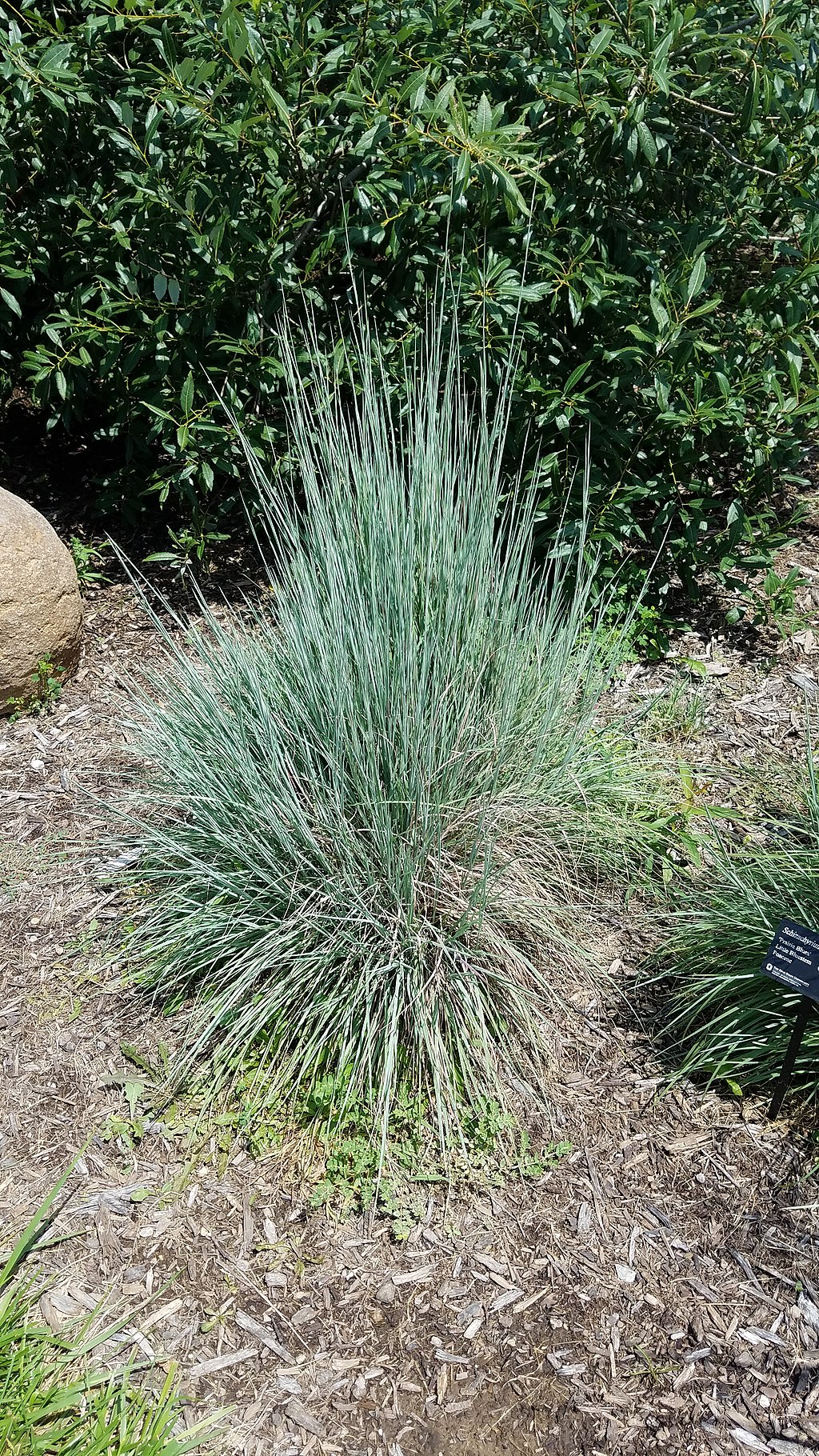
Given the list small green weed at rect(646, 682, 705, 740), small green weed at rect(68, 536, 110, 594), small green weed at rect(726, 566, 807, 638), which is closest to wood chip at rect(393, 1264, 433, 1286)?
small green weed at rect(646, 682, 705, 740)

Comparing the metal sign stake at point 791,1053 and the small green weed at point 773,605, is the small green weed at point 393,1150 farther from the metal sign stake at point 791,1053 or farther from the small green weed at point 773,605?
the small green weed at point 773,605

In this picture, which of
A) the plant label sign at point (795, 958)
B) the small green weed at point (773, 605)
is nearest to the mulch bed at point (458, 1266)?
the plant label sign at point (795, 958)

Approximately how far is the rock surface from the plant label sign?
274 centimetres

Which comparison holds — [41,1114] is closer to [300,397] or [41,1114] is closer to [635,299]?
[300,397]

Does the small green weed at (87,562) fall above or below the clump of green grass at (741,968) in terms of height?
above

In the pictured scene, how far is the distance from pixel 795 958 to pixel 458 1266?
39.9 inches

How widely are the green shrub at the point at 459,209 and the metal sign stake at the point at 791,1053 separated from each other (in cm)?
196

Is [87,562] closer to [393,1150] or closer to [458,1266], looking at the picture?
[393,1150]

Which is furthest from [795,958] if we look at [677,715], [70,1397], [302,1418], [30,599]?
[30,599]

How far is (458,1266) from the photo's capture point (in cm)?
244

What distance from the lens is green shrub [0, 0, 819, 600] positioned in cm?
341

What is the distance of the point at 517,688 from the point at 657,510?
5.14 ft

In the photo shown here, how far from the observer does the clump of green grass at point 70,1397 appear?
2.05 metres

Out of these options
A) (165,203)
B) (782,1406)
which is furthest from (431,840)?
(165,203)
